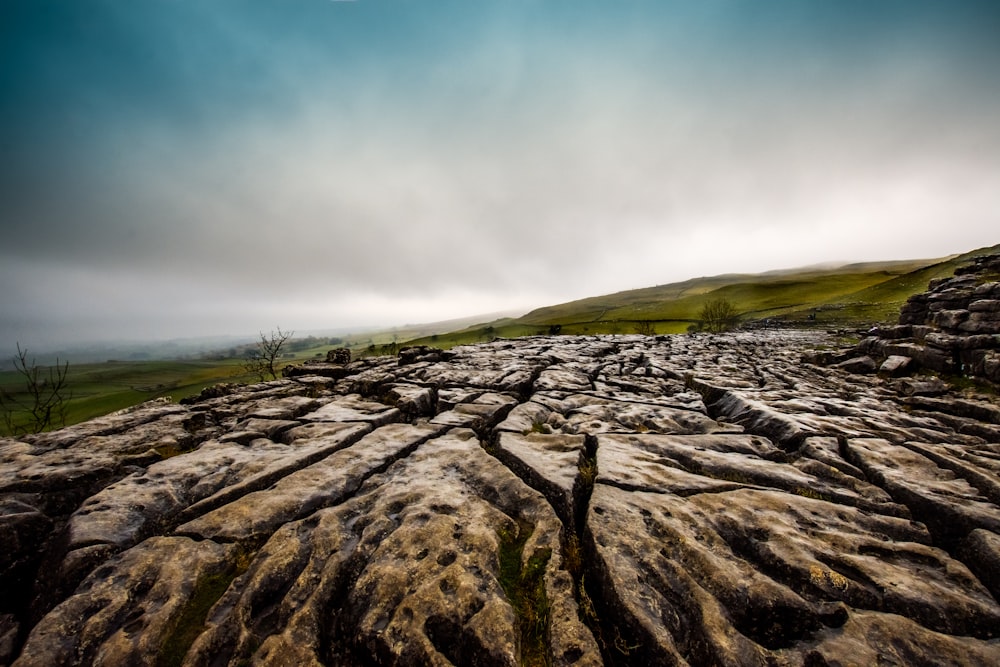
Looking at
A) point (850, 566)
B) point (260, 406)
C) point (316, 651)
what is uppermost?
point (260, 406)

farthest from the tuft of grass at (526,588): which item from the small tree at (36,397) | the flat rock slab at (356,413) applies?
the small tree at (36,397)

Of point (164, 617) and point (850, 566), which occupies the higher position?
point (164, 617)

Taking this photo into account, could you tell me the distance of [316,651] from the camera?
3764 mm

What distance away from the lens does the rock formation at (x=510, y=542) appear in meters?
3.74

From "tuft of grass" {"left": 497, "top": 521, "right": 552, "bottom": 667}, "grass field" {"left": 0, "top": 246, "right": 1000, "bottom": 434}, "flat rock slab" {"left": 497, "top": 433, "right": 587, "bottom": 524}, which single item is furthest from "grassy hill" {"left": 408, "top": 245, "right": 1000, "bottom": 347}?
"tuft of grass" {"left": 497, "top": 521, "right": 552, "bottom": 667}

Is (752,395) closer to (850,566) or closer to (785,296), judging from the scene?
(850,566)

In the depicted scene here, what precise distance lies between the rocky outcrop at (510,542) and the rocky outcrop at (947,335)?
14.9 ft

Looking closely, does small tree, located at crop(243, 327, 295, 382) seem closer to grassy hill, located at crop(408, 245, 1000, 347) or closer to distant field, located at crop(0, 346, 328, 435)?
distant field, located at crop(0, 346, 328, 435)

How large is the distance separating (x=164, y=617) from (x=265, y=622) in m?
1.13

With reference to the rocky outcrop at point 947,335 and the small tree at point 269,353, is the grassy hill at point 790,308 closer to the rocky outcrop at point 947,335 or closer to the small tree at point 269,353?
the rocky outcrop at point 947,335

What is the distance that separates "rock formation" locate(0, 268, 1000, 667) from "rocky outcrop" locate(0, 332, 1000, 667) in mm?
29

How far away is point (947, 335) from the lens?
1300cm

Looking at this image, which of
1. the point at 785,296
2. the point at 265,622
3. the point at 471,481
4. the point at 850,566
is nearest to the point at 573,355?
the point at 471,481

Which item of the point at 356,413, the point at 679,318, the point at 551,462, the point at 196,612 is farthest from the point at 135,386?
the point at 679,318
